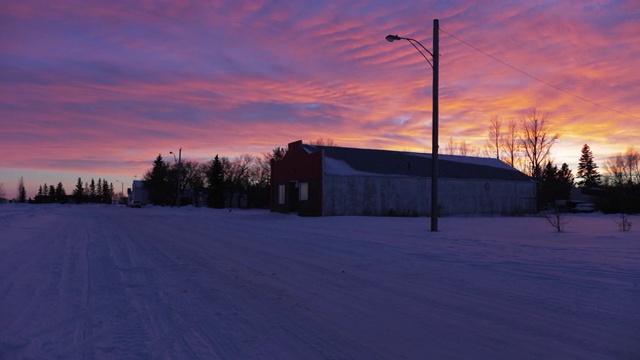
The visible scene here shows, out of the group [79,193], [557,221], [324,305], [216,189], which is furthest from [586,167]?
[79,193]

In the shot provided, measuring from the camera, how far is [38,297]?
760 cm

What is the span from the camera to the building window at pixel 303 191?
127 ft

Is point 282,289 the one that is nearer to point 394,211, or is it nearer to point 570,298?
point 570,298

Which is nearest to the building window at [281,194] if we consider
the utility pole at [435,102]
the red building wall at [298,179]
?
the red building wall at [298,179]

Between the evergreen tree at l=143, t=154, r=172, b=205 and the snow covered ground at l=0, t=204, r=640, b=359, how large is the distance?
3685 inches

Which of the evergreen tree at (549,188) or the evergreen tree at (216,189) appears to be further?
the evergreen tree at (216,189)

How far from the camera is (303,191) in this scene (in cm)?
3947

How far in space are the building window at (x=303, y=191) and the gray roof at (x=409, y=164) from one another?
2.97 metres

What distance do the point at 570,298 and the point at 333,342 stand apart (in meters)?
4.10

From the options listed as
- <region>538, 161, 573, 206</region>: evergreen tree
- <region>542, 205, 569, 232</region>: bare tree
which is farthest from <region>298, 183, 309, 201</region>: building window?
<region>538, 161, 573, 206</region>: evergreen tree

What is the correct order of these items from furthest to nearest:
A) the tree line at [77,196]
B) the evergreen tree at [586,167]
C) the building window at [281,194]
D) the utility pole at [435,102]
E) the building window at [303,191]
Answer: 1. the tree line at [77,196]
2. the evergreen tree at [586,167]
3. the building window at [281,194]
4. the building window at [303,191]
5. the utility pole at [435,102]

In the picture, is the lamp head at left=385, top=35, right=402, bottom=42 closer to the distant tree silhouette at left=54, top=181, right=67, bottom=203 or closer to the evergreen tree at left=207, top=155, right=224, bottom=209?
the evergreen tree at left=207, top=155, right=224, bottom=209

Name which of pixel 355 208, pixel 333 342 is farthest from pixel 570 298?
pixel 355 208

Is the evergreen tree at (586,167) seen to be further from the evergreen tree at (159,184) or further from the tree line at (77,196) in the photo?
the tree line at (77,196)
